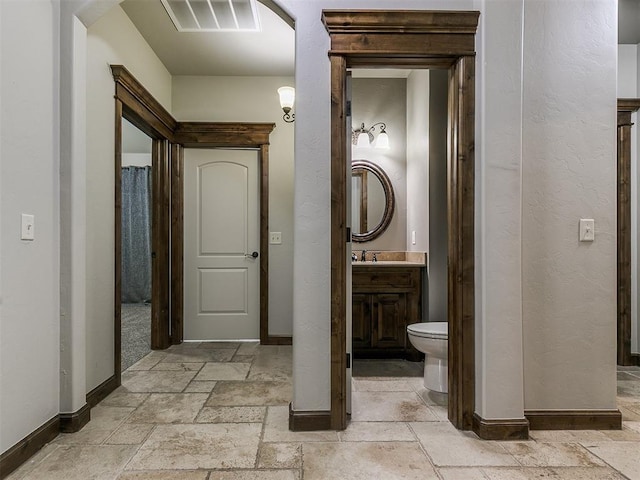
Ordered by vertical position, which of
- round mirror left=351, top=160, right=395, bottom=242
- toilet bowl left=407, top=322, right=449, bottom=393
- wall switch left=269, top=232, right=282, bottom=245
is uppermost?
round mirror left=351, top=160, right=395, bottom=242

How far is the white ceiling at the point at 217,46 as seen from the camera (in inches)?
128

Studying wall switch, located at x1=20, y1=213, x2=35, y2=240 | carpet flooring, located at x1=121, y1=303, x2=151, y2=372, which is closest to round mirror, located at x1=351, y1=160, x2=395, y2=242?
carpet flooring, located at x1=121, y1=303, x2=151, y2=372

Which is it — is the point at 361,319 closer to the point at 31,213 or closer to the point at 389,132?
the point at 389,132

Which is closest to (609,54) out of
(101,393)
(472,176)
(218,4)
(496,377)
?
(472,176)

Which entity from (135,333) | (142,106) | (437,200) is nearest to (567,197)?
(437,200)

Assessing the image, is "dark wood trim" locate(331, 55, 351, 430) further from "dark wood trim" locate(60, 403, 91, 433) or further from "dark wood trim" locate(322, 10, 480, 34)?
"dark wood trim" locate(60, 403, 91, 433)

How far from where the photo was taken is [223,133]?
4.36 meters

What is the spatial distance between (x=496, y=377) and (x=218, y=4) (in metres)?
2.98

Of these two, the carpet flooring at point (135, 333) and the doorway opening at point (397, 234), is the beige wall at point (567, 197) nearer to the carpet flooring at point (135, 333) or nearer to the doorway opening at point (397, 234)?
the doorway opening at point (397, 234)

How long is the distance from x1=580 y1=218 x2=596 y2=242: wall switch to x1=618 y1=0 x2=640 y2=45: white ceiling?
1924mm

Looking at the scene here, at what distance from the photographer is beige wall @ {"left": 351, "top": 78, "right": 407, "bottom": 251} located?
436 centimetres

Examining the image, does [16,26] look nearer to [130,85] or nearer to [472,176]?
[130,85]

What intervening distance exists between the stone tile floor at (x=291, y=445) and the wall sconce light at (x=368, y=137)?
2357mm

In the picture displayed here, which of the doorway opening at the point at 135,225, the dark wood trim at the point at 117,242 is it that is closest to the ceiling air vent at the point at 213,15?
the dark wood trim at the point at 117,242
